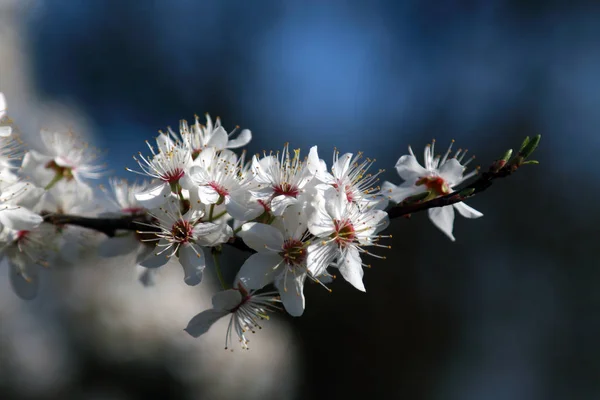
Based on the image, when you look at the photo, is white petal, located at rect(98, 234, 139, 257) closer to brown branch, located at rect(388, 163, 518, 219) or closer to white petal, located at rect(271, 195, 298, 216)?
white petal, located at rect(271, 195, 298, 216)

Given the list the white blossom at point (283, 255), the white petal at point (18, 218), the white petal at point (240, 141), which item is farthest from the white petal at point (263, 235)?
the white petal at point (18, 218)

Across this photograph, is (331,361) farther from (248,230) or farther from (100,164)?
(248,230)

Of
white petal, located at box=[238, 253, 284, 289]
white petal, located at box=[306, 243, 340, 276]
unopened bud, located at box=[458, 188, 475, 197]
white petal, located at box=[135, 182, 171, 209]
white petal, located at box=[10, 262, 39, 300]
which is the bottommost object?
white petal, located at box=[10, 262, 39, 300]

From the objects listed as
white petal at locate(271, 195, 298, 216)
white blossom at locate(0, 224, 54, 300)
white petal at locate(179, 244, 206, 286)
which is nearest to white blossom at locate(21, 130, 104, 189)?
white blossom at locate(0, 224, 54, 300)

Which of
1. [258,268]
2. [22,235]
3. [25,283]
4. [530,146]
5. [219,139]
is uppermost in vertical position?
[530,146]

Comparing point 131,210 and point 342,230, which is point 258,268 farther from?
point 131,210

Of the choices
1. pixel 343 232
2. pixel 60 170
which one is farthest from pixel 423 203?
pixel 60 170
